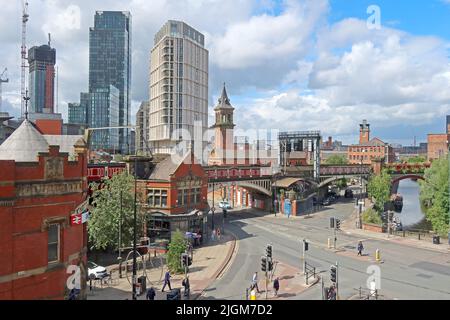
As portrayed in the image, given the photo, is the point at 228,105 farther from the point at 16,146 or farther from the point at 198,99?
the point at 16,146

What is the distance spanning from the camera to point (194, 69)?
127750 mm

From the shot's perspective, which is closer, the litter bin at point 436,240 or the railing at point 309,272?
the railing at point 309,272

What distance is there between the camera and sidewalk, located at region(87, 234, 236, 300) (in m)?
25.1

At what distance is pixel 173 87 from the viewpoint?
121 m

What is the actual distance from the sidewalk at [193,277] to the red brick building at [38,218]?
5228 mm

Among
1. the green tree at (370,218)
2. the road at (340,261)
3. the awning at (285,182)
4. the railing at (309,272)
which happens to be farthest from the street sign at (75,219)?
the awning at (285,182)

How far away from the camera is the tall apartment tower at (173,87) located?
12025 cm

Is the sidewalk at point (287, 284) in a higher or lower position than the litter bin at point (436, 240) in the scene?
lower

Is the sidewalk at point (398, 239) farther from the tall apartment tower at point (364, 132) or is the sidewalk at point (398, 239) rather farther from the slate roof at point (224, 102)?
the tall apartment tower at point (364, 132)

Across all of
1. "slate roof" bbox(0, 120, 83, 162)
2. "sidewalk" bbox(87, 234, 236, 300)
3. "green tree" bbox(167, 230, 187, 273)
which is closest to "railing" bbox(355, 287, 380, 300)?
"sidewalk" bbox(87, 234, 236, 300)

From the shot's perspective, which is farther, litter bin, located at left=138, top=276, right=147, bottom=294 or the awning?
the awning

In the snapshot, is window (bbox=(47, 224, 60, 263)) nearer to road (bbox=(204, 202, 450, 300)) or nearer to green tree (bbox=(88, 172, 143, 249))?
road (bbox=(204, 202, 450, 300))

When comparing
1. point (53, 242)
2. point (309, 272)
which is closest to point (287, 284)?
point (309, 272)
